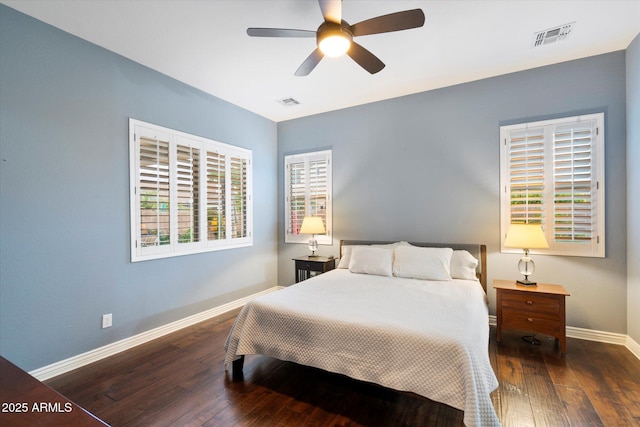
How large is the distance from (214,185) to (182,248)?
925 mm

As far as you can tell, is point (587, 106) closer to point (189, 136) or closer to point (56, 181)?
point (189, 136)

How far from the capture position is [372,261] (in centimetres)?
356

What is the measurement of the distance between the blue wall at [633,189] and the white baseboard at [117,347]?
449 centimetres

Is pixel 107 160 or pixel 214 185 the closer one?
pixel 107 160

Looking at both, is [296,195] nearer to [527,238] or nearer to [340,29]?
[340,29]

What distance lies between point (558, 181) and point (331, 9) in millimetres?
2951

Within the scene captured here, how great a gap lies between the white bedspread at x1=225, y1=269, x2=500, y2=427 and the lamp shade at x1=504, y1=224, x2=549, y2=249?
2.05ft

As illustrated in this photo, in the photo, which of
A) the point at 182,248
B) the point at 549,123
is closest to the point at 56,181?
the point at 182,248

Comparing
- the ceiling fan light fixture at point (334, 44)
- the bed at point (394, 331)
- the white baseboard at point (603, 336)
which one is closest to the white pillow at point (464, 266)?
the bed at point (394, 331)

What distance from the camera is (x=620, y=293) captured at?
2.95m

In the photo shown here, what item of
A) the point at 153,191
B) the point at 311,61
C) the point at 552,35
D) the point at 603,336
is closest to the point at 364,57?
the point at 311,61

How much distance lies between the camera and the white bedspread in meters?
1.71

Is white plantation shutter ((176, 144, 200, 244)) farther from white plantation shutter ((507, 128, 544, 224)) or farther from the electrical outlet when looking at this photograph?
white plantation shutter ((507, 128, 544, 224))

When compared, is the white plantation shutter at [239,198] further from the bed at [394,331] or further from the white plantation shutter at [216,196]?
the bed at [394,331]
